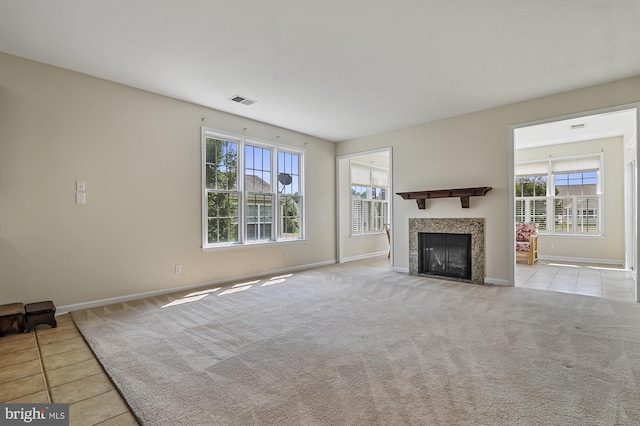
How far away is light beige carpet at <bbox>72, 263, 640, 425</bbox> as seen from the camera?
5.82 feet

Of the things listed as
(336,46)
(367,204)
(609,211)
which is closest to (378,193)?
(367,204)

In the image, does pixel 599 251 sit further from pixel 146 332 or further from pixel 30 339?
pixel 30 339

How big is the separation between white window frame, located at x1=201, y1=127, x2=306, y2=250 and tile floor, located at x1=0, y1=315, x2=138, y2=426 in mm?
2272

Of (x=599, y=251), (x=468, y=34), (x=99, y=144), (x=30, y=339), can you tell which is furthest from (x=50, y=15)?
(x=599, y=251)

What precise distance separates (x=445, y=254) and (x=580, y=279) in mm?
2266

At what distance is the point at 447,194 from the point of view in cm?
531

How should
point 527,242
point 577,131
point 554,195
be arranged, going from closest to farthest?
point 577,131
point 527,242
point 554,195

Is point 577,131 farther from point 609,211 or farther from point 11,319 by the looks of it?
point 11,319


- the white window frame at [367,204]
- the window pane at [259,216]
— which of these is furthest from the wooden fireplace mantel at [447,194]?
the window pane at [259,216]

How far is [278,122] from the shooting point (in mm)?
5711

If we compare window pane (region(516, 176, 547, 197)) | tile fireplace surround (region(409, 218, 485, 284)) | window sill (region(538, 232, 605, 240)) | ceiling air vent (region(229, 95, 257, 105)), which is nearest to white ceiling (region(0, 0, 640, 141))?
ceiling air vent (region(229, 95, 257, 105))

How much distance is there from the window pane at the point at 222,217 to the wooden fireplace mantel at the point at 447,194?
3.16m

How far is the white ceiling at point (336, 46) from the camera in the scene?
2.58 metres

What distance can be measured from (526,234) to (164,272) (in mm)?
7402
